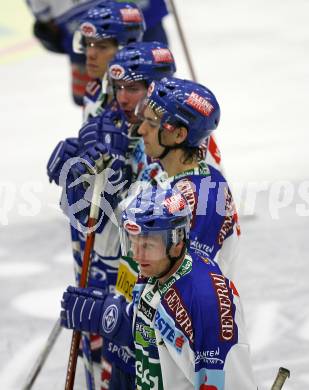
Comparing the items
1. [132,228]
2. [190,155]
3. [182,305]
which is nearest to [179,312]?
[182,305]

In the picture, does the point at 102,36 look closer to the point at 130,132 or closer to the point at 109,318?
the point at 130,132

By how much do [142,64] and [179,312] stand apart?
6.04 ft

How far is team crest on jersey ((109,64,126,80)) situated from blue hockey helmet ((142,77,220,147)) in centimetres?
61

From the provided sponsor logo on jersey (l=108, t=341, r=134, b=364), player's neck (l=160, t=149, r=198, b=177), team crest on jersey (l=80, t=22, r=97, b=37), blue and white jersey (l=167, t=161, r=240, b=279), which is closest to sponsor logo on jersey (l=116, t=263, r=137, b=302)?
sponsor logo on jersey (l=108, t=341, r=134, b=364)

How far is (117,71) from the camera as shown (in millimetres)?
5371

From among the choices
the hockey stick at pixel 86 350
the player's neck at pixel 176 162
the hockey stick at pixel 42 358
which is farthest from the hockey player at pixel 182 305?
the hockey stick at pixel 42 358

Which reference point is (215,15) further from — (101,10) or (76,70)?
(101,10)

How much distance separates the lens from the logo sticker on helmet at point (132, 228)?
12.6 feet

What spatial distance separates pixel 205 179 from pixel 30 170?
4462mm

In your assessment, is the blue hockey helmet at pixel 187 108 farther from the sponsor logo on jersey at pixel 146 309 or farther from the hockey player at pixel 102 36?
the hockey player at pixel 102 36

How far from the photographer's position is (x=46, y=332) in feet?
21.5

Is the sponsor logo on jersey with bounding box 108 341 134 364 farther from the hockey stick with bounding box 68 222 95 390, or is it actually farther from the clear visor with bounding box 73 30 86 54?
the clear visor with bounding box 73 30 86 54

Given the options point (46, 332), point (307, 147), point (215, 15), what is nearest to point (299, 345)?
point (46, 332)

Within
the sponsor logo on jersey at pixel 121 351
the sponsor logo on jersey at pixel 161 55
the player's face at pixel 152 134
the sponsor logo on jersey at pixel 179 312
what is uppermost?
the sponsor logo on jersey at pixel 161 55
